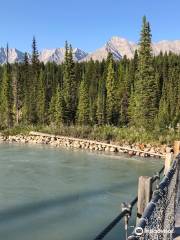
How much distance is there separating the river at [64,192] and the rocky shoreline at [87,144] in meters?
1.73

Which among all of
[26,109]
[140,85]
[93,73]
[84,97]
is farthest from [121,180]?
[93,73]

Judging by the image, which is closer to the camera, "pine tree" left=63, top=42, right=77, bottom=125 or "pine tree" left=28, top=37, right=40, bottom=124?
"pine tree" left=63, top=42, right=77, bottom=125

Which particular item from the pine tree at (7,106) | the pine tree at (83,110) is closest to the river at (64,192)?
the pine tree at (83,110)

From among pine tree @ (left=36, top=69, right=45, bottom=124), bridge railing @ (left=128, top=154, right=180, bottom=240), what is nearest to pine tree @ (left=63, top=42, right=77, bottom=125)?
pine tree @ (left=36, top=69, right=45, bottom=124)

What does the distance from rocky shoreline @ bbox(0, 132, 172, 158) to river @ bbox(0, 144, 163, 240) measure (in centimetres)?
173

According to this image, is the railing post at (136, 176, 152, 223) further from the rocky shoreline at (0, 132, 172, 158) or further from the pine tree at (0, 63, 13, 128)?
the pine tree at (0, 63, 13, 128)

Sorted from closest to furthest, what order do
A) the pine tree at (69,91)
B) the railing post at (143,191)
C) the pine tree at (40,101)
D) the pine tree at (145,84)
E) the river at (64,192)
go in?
the railing post at (143,191)
the river at (64,192)
the pine tree at (145,84)
the pine tree at (69,91)
the pine tree at (40,101)

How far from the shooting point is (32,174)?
21.5 meters

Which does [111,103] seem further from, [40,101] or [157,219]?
[157,219]

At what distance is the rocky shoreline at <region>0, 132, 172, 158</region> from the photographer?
30700 millimetres

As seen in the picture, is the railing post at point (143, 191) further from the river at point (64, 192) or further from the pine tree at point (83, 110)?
the pine tree at point (83, 110)

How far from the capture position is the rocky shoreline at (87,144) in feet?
101

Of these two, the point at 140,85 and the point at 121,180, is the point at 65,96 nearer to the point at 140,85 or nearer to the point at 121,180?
the point at 140,85

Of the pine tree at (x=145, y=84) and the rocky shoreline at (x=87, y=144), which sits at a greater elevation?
the pine tree at (x=145, y=84)
